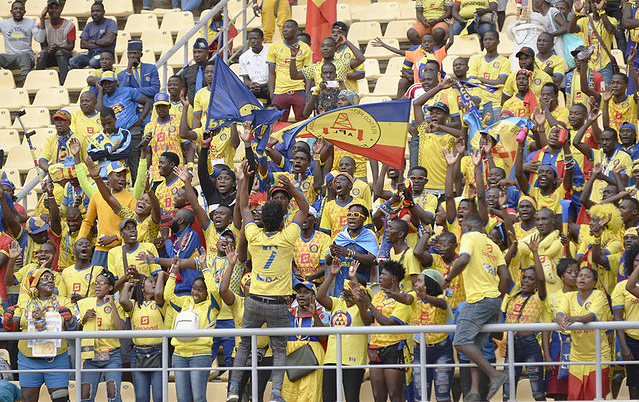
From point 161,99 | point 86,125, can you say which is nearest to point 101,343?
point 161,99

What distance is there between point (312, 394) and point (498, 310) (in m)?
1.90

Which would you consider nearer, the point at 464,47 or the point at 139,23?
the point at 464,47

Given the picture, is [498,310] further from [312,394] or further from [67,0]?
[67,0]

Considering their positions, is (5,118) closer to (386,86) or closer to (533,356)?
(386,86)

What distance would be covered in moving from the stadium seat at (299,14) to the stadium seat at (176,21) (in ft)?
4.84

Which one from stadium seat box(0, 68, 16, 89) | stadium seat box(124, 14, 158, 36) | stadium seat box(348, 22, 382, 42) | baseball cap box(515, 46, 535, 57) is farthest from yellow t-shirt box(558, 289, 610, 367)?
stadium seat box(0, 68, 16, 89)

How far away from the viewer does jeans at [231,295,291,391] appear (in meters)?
11.5

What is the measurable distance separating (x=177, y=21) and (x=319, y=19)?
2681mm

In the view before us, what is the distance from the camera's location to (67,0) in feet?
64.8

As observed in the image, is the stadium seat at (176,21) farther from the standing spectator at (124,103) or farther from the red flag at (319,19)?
the standing spectator at (124,103)

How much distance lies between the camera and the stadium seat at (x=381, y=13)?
19.1 meters

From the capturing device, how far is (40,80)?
1844 centimetres

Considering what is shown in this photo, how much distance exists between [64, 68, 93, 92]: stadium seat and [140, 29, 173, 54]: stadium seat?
106cm

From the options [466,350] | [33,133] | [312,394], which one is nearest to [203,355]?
[312,394]
